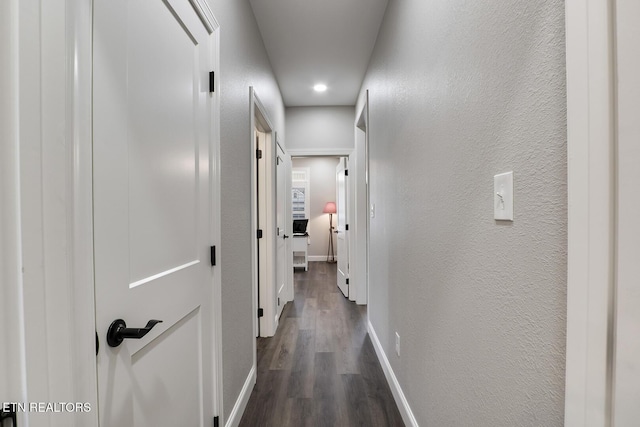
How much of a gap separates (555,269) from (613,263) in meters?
0.13

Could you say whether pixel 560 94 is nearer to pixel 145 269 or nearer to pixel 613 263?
pixel 613 263

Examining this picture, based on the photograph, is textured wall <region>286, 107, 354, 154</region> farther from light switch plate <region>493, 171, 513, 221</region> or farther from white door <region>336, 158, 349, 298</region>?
light switch plate <region>493, 171, 513, 221</region>

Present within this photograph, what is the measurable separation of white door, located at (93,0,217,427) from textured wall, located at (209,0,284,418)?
199 millimetres

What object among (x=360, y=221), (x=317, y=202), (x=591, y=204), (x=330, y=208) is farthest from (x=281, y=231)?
(x=317, y=202)

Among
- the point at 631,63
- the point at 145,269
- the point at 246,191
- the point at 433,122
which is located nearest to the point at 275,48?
the point at 246,191

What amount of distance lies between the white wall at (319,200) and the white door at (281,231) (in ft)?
12.5

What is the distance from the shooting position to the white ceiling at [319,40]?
214cm

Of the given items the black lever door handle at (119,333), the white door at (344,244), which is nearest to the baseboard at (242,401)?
the black lever door handle at (119,333)

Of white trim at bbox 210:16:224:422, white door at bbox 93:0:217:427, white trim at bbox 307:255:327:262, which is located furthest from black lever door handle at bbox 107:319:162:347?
white trim at bbox 307:255:327:262

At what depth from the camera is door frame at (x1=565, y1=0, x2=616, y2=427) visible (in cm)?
49

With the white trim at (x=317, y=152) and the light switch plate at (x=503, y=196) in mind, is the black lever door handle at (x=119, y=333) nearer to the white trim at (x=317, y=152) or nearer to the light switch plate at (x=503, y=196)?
the light switch plate at (x=503, y=196)

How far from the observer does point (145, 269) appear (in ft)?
2.85

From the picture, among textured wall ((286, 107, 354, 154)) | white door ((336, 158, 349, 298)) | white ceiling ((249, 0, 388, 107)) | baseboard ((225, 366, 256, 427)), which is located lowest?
baseboard ((225, 366, 256, 427))

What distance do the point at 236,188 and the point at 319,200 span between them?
19.1 ft
